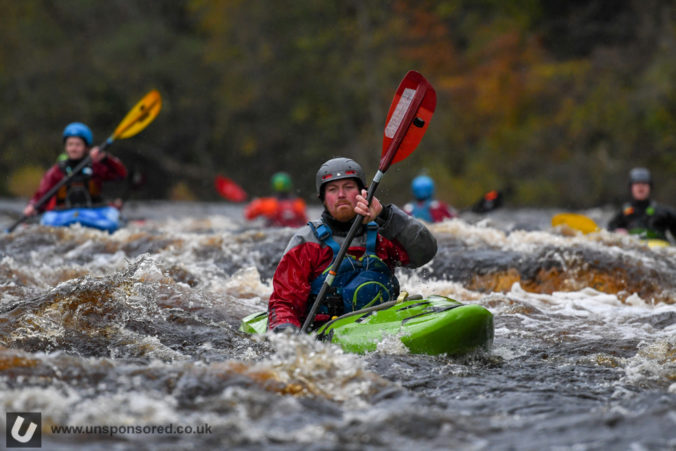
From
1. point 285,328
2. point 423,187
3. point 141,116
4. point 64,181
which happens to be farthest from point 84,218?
point 285,328

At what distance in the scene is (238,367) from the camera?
4.00m

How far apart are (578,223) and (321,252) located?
6.08 meters

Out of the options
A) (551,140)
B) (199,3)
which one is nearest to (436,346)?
(551,140)

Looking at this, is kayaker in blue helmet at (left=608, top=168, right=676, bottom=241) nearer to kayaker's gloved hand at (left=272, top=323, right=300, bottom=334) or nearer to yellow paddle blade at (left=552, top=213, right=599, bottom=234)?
yellow paddle blade at (left=552, top=213, right=599, bottom=234)

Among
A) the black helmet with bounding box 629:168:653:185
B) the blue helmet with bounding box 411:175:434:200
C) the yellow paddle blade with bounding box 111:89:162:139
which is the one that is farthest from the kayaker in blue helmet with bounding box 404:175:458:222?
the yellow paddle blade with bounding box 111:89:162:139

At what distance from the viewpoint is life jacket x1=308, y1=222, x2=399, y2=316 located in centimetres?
477

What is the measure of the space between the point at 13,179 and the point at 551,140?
1667cm

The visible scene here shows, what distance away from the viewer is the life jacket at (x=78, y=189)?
996 centimetres

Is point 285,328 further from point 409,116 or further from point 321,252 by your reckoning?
point 409,116

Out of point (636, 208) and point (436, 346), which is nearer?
point (436, 346)

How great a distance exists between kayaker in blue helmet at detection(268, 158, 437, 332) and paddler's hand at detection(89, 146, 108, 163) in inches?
217

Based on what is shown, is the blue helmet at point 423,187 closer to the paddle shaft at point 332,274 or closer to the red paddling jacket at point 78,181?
the red paddling jacket at point 78,181

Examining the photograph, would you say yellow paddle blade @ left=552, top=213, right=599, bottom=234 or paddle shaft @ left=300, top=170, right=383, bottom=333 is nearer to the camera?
paddle shaft @ left=300, top=170, right=383, bottom=333

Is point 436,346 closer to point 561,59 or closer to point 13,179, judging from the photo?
point 561,59
